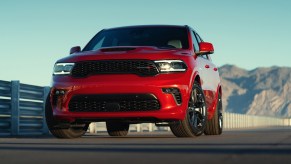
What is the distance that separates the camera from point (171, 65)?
32.3ft

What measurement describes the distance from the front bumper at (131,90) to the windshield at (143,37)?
4.41 feet

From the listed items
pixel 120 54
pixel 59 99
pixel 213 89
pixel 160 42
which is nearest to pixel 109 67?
pixel 120 54

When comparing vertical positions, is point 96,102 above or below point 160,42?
below

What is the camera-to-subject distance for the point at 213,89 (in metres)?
12.1

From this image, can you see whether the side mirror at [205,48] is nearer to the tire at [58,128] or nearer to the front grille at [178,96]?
the front grille at [178,96]

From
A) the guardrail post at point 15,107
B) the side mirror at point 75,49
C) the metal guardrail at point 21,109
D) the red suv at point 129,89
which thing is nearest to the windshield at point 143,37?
the side mirror at point 75,49

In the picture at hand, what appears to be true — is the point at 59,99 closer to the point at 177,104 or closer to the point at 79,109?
the point at 79,109

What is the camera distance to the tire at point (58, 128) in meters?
10.3

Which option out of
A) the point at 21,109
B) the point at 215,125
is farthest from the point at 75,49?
the point at 21,109

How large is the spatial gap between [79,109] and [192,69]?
187 centimetres

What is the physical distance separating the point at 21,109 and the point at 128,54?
720 centimetres

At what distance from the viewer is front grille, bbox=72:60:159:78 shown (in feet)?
31.8

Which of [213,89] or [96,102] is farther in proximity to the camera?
[213,89]

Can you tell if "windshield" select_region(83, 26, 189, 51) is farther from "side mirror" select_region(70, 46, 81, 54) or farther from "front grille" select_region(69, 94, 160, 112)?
"front grille" select_region(69, 94, 160, 112)
